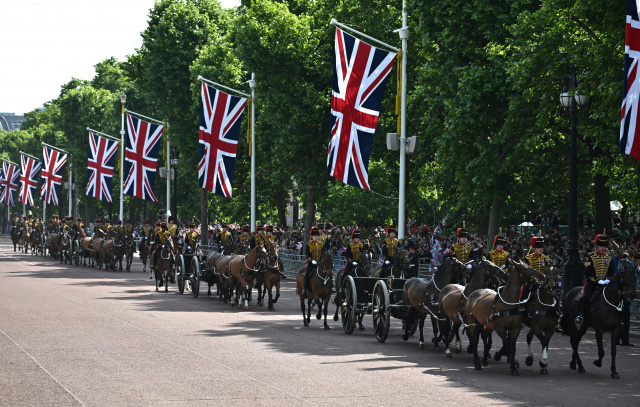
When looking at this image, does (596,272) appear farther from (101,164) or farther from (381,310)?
(101,164)

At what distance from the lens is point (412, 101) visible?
33.4 meters

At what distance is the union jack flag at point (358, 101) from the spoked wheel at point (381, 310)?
6.46 m

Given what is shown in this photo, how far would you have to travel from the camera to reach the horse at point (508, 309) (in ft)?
43.3

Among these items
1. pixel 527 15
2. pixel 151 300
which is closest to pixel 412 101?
pixel 527 15

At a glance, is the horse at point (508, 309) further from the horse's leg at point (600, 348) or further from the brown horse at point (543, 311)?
the horse's leg at point (600, 348)

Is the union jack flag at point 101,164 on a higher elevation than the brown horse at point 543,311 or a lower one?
higher

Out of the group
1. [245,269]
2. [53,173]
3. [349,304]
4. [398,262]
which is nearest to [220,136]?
[245,269]

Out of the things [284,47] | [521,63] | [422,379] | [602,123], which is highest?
[284,47]

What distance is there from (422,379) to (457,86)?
19.6m

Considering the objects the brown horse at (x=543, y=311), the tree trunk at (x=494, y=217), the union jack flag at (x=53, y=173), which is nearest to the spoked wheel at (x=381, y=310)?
the brown horse at (x=543, y=311)

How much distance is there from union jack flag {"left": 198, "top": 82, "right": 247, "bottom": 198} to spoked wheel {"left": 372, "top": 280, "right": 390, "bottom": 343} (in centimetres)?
1692

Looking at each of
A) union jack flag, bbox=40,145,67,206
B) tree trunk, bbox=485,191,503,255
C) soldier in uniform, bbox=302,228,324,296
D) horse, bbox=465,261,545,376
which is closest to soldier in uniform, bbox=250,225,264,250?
soldier in uniform, bbox=302,228,324,296

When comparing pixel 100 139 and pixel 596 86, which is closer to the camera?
pixel 596 86

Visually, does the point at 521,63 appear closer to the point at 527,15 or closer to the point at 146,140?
the point at 527,15
